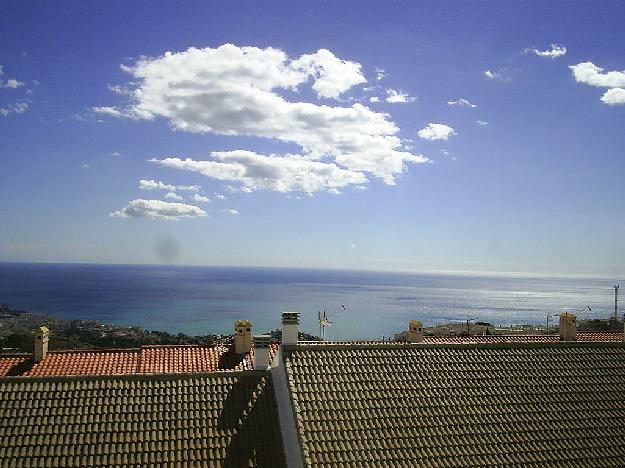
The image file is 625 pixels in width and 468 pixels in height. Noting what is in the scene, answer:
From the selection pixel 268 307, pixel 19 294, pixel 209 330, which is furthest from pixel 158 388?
pixel 19 294

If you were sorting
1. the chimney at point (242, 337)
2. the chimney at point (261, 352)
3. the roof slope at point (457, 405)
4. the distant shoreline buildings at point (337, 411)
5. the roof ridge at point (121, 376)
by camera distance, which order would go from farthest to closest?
the chimney at point (242, 337)
the chimney at point (261, 352)
the roof ridge at point (121, 376)
the roof slope at point (457, 405)
the distant shoreline buildings at point (337, 411)

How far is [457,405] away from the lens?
10.9m

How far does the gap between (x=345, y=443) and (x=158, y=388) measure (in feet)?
13.9

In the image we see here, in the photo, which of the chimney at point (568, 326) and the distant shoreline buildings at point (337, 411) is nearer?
the distant shoreline buildings at point (337, 411)

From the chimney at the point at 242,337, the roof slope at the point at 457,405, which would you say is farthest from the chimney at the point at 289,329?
the chimney at the point at 242,337

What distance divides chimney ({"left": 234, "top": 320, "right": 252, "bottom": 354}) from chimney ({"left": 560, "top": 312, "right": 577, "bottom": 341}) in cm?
1345

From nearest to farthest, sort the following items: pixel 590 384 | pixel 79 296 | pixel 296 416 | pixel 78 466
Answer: pixel 78 466
pixel 296 416
pixel 590 384
pixel 79 296

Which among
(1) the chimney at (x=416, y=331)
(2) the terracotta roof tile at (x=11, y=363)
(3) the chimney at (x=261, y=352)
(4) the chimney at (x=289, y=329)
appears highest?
(4) the chimney at (x=289, y=329)

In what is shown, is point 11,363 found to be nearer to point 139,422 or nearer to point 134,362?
point 134,362

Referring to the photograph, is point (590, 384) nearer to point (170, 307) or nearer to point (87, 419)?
point (87, 419)

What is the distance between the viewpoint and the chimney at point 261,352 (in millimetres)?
12523

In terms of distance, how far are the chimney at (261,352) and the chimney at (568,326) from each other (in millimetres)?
15275

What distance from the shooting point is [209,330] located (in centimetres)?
9762

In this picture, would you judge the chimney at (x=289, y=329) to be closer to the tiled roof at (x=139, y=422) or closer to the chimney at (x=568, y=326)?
the tiled roof at (x=139, y=422)
